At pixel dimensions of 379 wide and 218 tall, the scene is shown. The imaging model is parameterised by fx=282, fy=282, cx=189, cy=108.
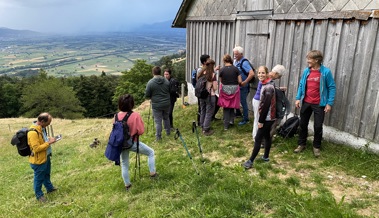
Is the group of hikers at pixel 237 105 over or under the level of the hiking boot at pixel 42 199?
over

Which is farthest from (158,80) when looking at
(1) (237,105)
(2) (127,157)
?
(2) (127,157)

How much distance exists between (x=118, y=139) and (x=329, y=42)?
481cm

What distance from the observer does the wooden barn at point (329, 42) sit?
17.8 ft

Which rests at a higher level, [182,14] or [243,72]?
[182,14]

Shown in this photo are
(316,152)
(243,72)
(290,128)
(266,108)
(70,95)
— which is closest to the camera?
(266,108)

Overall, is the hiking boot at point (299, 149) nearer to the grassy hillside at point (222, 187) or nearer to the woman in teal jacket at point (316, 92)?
the grassy hillside at point (222, 187)

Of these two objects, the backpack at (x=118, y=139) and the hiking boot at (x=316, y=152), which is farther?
the hiking boot at (x=316, y=152)

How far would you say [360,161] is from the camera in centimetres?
551

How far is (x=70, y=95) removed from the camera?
4581cm

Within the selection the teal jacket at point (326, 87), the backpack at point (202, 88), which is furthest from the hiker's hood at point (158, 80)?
the teal jacket at point (326, 87)

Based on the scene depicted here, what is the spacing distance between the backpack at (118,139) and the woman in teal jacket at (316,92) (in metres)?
3.56

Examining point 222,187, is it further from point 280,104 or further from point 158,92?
point 158,92

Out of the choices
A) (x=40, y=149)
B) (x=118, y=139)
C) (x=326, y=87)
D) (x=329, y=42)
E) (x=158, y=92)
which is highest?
(x=329, y=42)

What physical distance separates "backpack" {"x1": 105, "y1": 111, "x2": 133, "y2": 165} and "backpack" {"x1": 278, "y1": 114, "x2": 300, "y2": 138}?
12.6 feet
